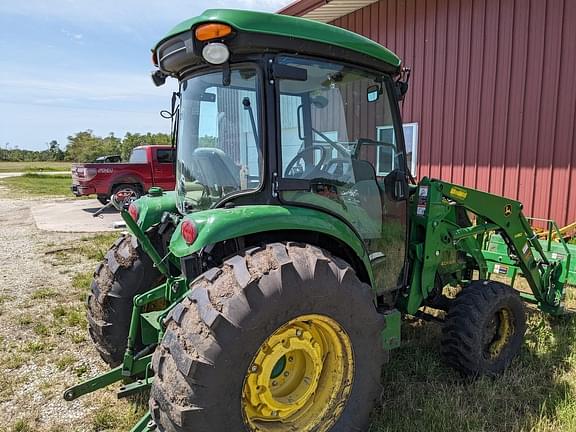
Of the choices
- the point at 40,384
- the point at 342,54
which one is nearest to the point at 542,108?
the point at 342,54

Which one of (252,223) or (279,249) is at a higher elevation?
(252,223)

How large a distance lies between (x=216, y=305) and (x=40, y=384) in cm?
219

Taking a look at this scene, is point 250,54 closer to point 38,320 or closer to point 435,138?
point 38,320

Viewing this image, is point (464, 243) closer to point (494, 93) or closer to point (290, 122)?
point (290, 122)

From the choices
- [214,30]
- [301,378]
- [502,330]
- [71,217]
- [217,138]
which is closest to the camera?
[214,30]

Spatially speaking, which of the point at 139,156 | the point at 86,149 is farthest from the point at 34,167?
the point at 139,156

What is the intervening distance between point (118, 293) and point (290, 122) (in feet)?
5.32

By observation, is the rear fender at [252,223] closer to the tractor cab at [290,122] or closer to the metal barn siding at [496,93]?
the tractor cab at [290,122]

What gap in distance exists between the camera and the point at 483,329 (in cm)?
324

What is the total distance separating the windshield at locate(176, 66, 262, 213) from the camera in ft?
8.09

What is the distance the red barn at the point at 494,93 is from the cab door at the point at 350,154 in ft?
15.7

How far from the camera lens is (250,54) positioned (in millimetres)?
2383

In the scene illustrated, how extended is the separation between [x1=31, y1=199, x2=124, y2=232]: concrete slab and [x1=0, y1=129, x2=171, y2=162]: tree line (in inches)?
505

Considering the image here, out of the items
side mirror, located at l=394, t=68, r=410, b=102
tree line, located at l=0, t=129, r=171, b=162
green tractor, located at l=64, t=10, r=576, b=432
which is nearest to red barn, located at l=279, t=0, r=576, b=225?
green tractor, located at l=64, t=10, r=576, b=432
